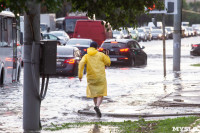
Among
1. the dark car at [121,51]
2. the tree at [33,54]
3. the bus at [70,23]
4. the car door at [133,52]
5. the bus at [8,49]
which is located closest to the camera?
the tree at [33,54]

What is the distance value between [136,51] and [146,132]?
21.9 m

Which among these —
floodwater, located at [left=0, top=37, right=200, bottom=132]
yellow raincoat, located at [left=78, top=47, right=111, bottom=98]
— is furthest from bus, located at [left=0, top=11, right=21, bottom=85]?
yellow raincoat, located at [left=78, top=47, right=111, bottom=98]

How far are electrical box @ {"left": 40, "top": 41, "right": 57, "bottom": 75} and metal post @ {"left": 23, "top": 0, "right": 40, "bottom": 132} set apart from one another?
9cm

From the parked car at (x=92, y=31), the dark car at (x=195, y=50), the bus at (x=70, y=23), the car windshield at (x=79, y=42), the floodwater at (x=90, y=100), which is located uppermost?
the bus at (x=70, y=23)

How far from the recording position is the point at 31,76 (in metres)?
8.74

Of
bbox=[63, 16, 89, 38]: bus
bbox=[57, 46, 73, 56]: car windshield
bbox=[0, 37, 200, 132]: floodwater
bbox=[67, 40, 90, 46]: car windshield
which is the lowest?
bbox=[0, 37, 200, 132]: floodwater

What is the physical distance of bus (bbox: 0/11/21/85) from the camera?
19.8 metres

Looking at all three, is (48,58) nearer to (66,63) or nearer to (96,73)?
(96,73)

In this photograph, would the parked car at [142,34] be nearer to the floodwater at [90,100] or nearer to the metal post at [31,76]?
the floodwater at [90,100]

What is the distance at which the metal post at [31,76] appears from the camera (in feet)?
28.3

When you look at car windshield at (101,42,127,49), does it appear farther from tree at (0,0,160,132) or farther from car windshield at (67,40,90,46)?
tree at (0,0,160,132)

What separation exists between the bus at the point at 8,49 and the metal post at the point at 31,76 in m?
10.7

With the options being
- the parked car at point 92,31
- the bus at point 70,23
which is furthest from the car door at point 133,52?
the bus at point 70,23

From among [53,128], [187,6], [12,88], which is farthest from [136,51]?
[187,6]
